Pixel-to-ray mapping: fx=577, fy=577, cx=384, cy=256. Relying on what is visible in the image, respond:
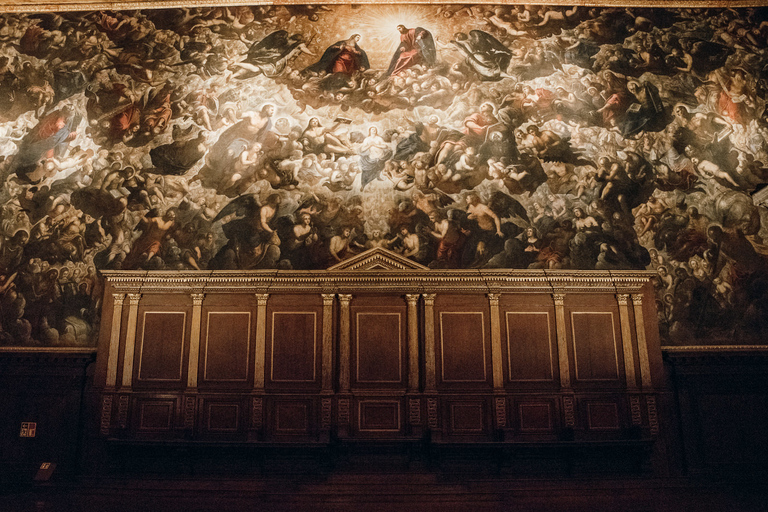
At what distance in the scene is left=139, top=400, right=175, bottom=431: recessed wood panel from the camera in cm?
1038

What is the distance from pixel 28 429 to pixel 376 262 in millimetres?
6920

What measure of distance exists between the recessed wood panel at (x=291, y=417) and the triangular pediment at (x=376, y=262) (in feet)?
8.49

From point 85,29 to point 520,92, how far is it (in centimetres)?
952

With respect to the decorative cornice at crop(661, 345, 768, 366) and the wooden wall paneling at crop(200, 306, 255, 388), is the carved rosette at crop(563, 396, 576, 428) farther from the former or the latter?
the wooden wall paneling at crop(200, 306, 255, 388)

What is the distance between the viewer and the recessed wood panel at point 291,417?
33.9ft

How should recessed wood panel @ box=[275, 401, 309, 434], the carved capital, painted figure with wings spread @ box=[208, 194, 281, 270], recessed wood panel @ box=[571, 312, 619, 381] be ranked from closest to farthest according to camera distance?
recessed wood panel @ box=[275, 401, 309, 434] → recessed wood panel @ box=[571, 312, 619, 381] → the carved capital → painted figure with wings spread @ box=[208, 194, 281, 270]

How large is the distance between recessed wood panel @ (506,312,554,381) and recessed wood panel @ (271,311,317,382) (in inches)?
144

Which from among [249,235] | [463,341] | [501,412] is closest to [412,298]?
[463,341]

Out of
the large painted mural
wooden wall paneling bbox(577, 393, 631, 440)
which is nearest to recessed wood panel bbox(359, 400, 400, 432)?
the large painted mural

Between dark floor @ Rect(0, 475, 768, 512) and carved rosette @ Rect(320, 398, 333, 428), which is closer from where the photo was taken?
dark floor @ Rect(0, 475, 768, 512)

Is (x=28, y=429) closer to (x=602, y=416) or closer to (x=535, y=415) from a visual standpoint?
(x=535, y=415)

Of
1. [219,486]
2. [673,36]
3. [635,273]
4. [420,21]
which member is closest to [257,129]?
[420,21]

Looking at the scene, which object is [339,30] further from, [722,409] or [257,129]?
[722,409]

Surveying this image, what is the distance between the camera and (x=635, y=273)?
10.9 metres
